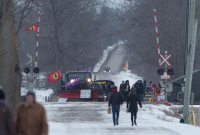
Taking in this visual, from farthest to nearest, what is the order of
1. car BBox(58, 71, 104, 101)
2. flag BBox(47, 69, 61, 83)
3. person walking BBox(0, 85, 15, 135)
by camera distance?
flag BBox(47, 69, 61, 83) < car BBox(58, 71, 104, 101) < person walking BBox(0, 85, 15, 135)

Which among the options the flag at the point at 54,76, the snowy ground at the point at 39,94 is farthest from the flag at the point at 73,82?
the snowy ground at the point at 39,94

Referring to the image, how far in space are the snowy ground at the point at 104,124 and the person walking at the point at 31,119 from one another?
23.1 feet

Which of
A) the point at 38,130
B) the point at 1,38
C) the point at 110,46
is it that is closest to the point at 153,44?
the point at 1,38

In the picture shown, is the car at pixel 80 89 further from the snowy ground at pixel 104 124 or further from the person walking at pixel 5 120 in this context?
the person walking at pixel 5 120

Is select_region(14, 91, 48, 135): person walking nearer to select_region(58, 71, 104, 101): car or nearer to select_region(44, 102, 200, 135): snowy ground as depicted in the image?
select_region(44, 102, 200, 135): snowy ground

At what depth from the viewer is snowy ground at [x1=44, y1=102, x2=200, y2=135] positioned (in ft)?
47.9

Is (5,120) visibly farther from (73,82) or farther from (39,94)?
(39,94)

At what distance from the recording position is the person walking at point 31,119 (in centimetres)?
704

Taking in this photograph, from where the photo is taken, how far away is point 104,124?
54.5ft

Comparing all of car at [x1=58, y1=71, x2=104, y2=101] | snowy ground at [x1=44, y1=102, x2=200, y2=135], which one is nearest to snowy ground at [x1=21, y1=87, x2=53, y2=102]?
car at [x1=58, y1=71, x2=104, y2=101]

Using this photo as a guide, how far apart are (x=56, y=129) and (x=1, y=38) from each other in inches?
172

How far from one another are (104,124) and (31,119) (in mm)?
9763

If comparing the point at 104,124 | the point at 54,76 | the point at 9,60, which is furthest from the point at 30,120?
the point at 54,76

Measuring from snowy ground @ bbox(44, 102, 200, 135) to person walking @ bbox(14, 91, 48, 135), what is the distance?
7.04m
